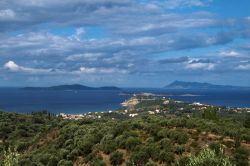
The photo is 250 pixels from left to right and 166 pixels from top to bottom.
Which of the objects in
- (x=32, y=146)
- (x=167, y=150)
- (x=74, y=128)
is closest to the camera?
(x=167, y=150)

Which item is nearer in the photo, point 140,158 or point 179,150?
point 140,158

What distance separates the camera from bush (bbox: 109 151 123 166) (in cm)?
3641

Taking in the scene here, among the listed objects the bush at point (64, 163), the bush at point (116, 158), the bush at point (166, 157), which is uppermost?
the bush at point (166, 157)

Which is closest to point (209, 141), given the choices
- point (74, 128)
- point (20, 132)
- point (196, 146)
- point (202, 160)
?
point (196, 146)

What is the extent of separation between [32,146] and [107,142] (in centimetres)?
2089

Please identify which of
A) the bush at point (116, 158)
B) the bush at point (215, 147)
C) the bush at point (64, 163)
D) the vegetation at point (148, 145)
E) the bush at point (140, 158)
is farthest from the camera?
the bush at point (64, 163)

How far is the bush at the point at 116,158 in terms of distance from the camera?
36.4m

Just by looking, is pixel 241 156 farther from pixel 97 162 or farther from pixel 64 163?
pixel 64 163

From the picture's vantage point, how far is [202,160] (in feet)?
83.5

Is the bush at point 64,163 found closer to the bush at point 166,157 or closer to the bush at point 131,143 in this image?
the bush at point 131,143

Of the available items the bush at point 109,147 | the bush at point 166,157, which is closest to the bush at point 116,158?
the bush at point 109,147

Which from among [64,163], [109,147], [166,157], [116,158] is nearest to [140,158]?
[166,157]

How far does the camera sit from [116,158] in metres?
36.6

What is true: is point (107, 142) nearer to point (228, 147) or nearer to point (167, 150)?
point (167, 150)
